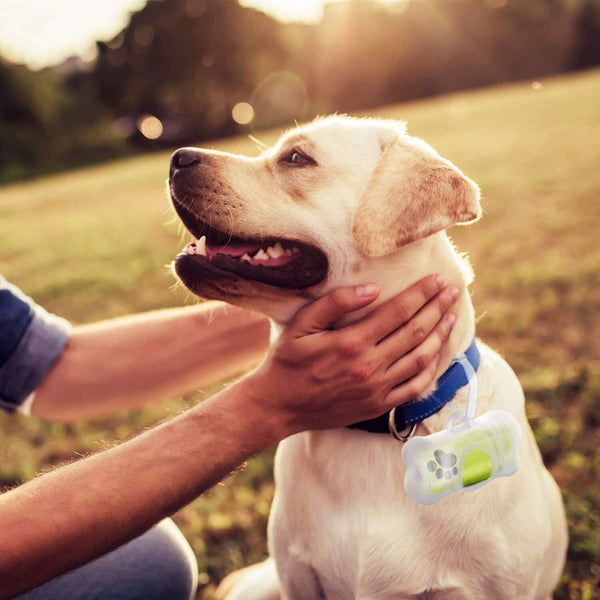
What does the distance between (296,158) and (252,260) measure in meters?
0.47

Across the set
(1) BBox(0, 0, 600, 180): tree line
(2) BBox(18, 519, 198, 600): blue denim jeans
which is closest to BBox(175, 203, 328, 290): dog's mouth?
(2) BBox(18, 519, 198, 600): blue denim jeans

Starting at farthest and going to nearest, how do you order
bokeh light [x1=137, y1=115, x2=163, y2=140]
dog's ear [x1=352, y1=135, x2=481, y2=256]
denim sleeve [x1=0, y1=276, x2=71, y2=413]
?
bokeh light [x1=137, y1=115, x2=163, y2=140], denim sleeve [x1=0, y1=276, x2=71, y2=413], dog's ear [x1=352, y1=135, x2=481, y2=256]

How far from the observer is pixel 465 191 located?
209 cm

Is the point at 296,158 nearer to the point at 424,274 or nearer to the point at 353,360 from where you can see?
the point at 424,274

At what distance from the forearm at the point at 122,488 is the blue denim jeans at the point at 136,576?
1.96 feet

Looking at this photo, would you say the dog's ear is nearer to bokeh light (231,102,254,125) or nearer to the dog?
the dog

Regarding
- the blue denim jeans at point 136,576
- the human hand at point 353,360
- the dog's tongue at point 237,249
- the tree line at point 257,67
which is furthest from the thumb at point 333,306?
the tree line at point 257,67

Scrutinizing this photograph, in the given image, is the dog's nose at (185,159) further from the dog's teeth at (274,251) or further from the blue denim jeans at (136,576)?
the blue denim jeans at (136,576)

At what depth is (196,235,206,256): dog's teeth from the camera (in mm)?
2287

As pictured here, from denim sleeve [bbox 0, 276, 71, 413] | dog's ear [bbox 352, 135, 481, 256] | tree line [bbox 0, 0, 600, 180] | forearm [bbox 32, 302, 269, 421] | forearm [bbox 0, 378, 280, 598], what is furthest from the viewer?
tree line [bbox 0, 0, 600, 180]

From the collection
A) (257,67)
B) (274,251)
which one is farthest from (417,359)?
(257,67)

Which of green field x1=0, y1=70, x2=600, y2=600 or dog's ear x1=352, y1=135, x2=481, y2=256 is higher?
dog's ear x1=352, y1=135, x2=481, y2=256

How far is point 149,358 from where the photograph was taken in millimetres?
2953

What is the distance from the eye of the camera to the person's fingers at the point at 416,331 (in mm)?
2062
